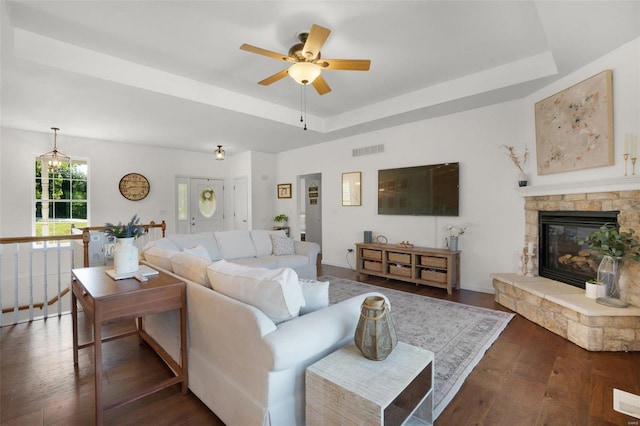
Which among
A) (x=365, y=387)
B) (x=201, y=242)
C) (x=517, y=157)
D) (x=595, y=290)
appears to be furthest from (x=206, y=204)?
(x=595, y=290)

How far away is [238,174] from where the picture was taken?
765 centimetres

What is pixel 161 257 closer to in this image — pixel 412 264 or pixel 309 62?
pixel 309 62

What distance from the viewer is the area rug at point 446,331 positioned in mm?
2115

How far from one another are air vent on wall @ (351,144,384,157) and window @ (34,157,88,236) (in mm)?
5475

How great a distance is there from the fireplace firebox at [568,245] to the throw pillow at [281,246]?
11.2 feet

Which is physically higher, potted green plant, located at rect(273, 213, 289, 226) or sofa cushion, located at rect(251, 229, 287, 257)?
potted green plant, located at rect(273, 213, 289, 226)

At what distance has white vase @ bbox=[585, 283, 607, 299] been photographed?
2.71 metres

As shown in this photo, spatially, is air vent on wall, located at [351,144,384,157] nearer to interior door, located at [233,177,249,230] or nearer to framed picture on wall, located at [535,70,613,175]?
framed picture on wall, located at [535,70,613,175]

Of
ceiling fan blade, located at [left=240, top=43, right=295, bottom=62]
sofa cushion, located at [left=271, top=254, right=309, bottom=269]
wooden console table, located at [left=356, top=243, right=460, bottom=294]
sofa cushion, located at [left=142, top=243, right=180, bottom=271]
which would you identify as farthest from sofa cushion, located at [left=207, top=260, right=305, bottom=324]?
wooden console table, located at [left=356, top=243, right=460, bottom=294]

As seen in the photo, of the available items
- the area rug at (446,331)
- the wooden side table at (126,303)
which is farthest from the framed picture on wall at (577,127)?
the wooden side table at (126,303)

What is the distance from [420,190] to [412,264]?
123 cm

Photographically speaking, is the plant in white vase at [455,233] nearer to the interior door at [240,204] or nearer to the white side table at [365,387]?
the white side table at [365,387]

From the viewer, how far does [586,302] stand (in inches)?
105

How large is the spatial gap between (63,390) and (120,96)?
3218 mm
